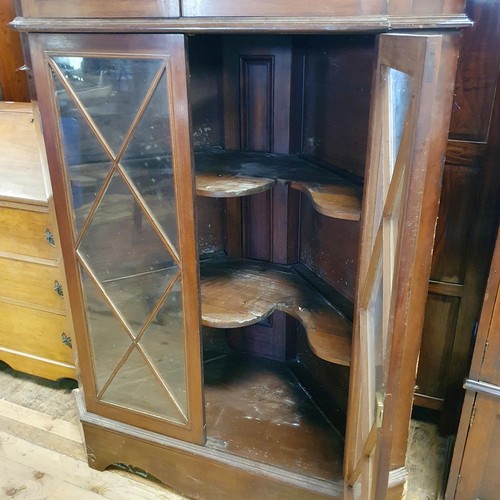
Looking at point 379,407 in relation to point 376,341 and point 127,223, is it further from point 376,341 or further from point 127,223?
point 127,223

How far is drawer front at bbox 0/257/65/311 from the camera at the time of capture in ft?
5.63

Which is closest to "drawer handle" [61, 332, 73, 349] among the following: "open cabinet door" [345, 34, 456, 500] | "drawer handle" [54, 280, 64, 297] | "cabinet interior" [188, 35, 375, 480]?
"drawer handle" [54, 280, 64, 297]

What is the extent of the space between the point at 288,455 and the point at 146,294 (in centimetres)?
57

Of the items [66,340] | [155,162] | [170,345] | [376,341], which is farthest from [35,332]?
[376,341]

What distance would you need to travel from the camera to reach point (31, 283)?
68.9 inches

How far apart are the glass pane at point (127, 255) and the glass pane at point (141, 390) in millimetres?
115

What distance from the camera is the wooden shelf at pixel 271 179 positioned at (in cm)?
115

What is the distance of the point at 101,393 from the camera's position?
1480 mm

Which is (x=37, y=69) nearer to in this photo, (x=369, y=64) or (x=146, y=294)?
(x=146, y=294)

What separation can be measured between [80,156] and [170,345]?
0.51m

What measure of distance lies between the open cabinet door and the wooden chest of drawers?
1.00 meters

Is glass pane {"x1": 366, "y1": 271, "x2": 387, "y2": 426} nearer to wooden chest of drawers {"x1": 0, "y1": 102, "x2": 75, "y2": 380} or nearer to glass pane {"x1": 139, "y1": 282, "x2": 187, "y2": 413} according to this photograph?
glass pane {"x1": 139, "y1": 282, "x2": 187, "y2": 413}

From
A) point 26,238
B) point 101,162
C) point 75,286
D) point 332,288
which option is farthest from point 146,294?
point 26,238

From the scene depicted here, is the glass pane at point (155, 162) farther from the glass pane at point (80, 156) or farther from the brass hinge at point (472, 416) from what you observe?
the brass hinge at point (472, 416)
